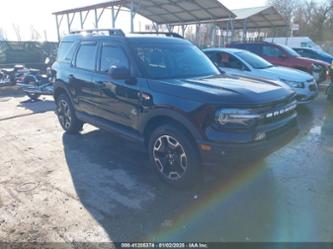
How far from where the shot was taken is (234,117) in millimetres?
3090

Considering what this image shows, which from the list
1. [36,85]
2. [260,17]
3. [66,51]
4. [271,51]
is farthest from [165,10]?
→ [66,51]

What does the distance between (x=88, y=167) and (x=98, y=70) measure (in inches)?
63.3

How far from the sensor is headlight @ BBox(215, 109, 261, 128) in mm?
3090

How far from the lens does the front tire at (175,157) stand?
3.39m

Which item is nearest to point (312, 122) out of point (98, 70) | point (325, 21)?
point (98, 70)

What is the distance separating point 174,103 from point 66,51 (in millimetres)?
3373

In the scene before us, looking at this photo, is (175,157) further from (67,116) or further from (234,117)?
(67,116)

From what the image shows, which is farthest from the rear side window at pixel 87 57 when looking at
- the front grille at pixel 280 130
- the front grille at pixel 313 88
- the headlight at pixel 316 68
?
the headlight at pixel 316 68

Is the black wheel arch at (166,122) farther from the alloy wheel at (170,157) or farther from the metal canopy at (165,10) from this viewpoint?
the metal canopy at (165,10)

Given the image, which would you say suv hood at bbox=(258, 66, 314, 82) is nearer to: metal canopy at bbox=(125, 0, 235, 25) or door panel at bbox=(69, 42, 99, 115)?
door panel at bbox=(69, 42, 99, 115)

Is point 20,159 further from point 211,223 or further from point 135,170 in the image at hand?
point 211,223

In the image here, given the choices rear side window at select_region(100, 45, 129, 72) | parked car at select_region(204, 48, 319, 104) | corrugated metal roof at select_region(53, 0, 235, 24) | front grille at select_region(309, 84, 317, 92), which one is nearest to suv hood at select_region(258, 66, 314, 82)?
parked car at select_region(204, 48, 319, 104)

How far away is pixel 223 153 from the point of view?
3076 mm

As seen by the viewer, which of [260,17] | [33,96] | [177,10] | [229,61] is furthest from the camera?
[260,17]
